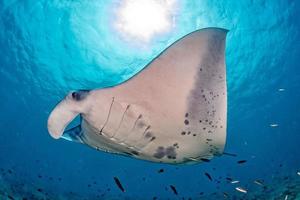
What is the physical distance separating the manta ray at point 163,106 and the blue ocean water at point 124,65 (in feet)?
14.2

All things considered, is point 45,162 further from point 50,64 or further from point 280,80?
point 280,80

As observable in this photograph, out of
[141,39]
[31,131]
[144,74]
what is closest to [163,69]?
[144,74]

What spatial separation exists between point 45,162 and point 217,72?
1341 inches

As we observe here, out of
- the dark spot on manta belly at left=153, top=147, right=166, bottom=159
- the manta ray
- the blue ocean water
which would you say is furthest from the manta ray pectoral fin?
the blue ocean water

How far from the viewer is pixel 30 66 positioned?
17188mm

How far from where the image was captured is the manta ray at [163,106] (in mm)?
3252

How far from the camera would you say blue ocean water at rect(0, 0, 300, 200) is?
12.8m

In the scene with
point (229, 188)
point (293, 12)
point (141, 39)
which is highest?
point (293, 12)

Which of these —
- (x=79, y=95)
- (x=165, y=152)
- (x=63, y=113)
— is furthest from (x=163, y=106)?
(x=63, y=113)

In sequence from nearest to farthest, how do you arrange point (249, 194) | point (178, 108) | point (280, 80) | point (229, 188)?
point (178, 108)
point (280, 80)
point (249, 194)
point (229, 188)

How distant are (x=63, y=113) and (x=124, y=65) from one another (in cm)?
1268

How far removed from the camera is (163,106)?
3.49 metres

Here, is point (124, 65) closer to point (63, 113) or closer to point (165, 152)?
point (165, 152)

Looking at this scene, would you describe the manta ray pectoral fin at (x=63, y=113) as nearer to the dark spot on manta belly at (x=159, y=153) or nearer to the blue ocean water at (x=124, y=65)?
the dark spot on manta belly at (x=159, y=153)
